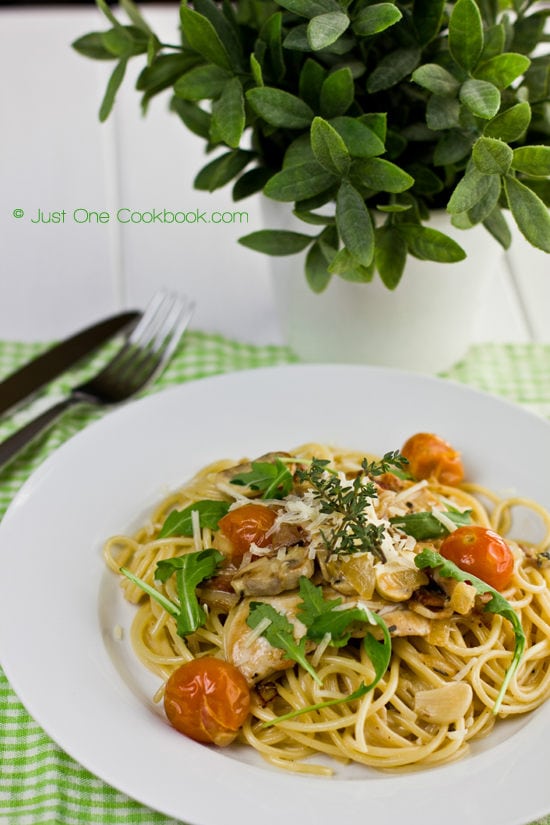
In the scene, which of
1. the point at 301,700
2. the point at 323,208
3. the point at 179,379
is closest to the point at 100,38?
the point at 323,208

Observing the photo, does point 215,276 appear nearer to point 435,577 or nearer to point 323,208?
point 323,208

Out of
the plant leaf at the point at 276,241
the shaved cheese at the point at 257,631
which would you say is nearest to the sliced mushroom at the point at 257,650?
the shaved cheese at the point at 257,631

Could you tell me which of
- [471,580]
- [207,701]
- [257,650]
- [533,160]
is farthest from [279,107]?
[207,701]

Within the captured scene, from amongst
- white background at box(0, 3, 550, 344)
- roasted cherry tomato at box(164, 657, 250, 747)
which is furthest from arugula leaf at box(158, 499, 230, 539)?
white background at box(0, 3, 550, 344)

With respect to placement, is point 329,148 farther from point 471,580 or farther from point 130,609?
point 130,609

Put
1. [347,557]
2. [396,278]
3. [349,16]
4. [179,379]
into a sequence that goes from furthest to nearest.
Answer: [179,379] < [396,278] < [349,16] < [347,557]

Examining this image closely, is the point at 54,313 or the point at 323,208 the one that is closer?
the point at 323,208

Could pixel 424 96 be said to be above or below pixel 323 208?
above

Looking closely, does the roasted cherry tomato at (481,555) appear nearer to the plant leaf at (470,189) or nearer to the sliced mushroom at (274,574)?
the sliced mushroom at (274,574)

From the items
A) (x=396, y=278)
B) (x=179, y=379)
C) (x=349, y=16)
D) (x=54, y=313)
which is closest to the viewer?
(x=349, y=16)
